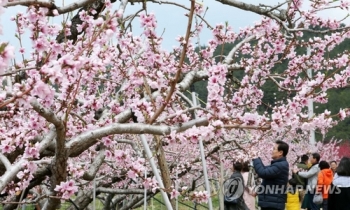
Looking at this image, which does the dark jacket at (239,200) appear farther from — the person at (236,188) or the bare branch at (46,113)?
the bare branch at (46,113)

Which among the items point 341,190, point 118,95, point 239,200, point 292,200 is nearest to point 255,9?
point 118,95

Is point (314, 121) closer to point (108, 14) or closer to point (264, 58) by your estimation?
point (108, 14)

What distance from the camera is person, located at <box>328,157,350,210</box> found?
5438 millimetres

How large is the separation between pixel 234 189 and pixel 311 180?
2253mm

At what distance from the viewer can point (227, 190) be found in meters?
6.24

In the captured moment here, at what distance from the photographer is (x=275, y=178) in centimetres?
517

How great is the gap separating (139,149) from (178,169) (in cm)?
251

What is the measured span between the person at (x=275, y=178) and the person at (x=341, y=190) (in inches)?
29.2

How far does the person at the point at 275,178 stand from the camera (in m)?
5.11

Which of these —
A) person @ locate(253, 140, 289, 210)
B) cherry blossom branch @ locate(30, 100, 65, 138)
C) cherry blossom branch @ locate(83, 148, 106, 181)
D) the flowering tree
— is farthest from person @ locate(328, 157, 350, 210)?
cherry blossom branch @ locate(30, 100, 65, 138)

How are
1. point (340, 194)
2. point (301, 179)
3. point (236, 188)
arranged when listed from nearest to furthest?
point (340, 194)
point (236, 188)
point (301, 179)

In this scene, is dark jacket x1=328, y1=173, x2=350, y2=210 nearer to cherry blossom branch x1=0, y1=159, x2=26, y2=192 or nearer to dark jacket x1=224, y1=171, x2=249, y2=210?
dark jacket x1=224, y1=171, x2=249, y2=210

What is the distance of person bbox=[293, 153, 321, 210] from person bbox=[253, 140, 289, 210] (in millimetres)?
2595

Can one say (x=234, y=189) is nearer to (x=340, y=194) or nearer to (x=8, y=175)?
(x=340, y=194)
